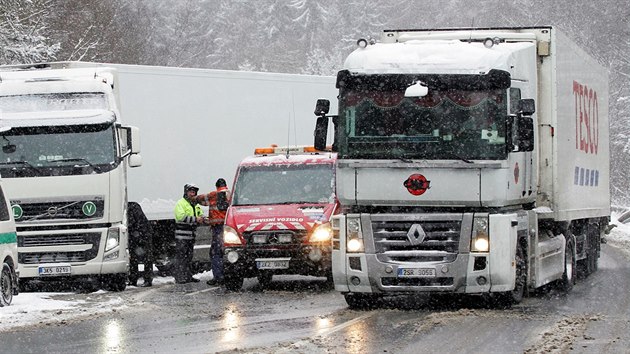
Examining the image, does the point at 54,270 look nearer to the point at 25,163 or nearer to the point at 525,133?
the point at 25,163

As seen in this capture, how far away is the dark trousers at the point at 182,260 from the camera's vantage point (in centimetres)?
2228

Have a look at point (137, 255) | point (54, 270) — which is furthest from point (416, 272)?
point (137, 255)

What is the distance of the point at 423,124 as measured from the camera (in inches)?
626

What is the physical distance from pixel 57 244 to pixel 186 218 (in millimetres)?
2761

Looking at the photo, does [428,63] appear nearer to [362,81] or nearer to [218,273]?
[362,81]

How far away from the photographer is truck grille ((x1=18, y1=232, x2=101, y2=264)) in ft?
65.1

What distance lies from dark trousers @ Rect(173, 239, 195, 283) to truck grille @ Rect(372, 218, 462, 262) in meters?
6.88

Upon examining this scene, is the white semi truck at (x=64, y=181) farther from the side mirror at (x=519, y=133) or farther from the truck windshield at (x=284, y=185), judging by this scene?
the side mirror at (x=519, y=133)

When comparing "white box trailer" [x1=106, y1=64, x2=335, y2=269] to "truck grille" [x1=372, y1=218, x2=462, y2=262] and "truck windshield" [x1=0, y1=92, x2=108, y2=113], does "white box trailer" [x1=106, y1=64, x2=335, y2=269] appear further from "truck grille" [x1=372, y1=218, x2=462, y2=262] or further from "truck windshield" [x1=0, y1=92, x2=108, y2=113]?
"truck grille" [x1=372, y1=218, x2=462, y2=262]

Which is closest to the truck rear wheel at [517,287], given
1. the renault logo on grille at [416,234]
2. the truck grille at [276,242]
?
the renault logo on grille at [416,234]

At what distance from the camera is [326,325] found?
14461mm

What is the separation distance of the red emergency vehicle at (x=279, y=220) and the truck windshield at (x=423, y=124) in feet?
13.7

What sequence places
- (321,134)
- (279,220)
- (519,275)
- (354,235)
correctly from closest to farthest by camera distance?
(354,235) < (321,134) < (519,275) < (279,220)

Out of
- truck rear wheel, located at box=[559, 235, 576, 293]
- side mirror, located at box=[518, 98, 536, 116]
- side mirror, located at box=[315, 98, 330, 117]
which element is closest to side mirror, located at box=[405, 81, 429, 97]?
side mirror, located at box=[315, 98, 330, 117]
